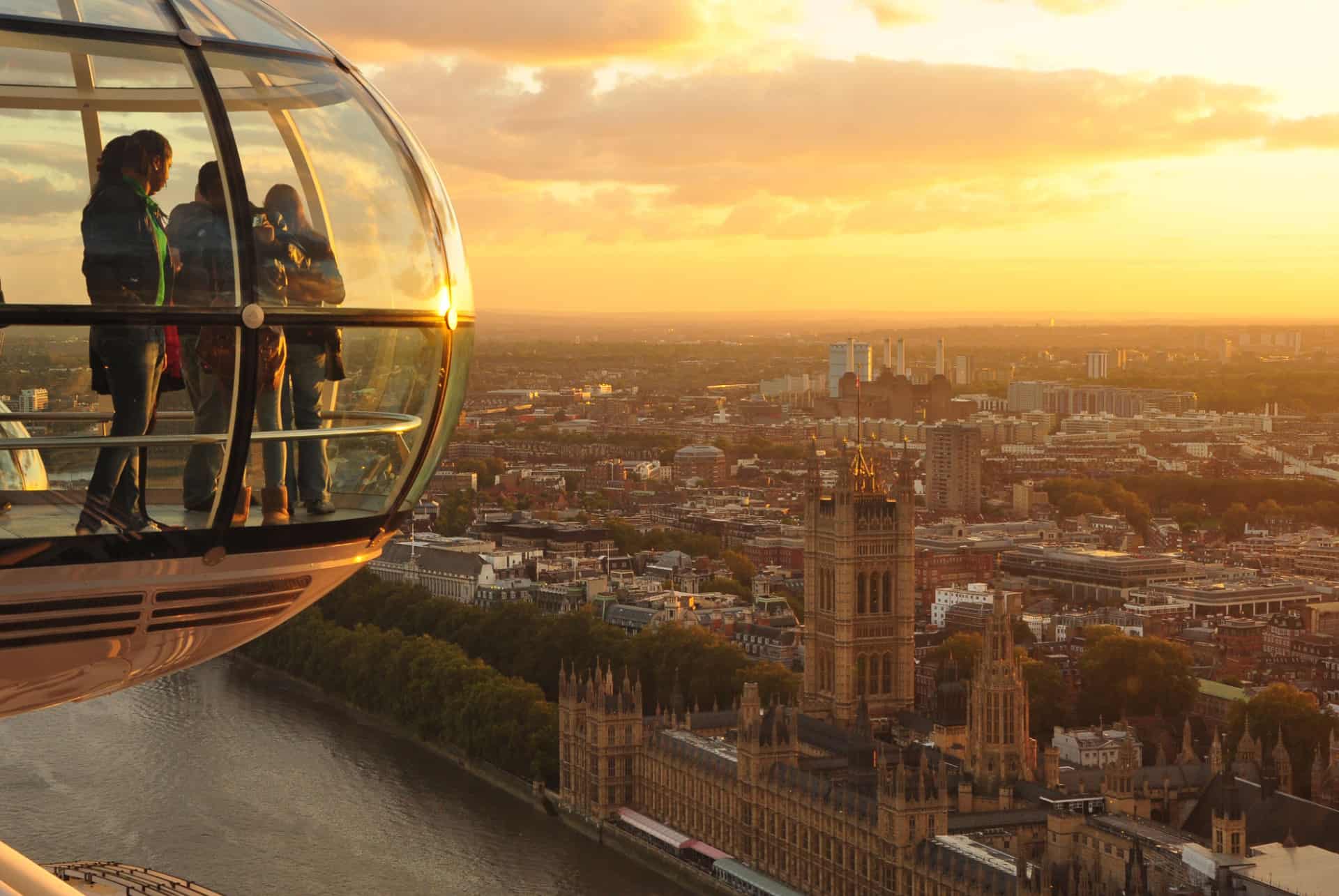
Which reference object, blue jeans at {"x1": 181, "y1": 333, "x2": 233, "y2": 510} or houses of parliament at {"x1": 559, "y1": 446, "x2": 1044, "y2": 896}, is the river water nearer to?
houses of parliament at {"x1": 559, "y1": 446, "x2": 1044, "y2": 896}

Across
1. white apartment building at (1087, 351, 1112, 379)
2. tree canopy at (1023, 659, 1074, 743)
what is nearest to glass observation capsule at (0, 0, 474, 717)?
tree canopy at (1023, 659, 1074, 743)

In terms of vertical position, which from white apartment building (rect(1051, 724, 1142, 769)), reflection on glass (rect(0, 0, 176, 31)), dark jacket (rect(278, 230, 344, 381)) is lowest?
white apartment building (rect(1051, 724, 1142, 769))

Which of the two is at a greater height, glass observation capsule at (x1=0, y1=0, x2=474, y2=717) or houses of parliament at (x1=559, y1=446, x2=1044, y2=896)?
glass observation capsule at (x1=0, y1=0, x2=474, y2=717)

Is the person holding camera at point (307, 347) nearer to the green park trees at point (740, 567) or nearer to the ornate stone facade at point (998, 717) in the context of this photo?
the ornate stone facade at point (998, 717)

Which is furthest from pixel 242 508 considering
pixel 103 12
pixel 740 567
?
pixel 740 567

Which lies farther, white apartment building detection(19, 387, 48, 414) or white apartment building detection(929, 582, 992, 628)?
white apartment building detection(929, 582, 992, 628)

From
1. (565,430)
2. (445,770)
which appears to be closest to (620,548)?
(445,770)

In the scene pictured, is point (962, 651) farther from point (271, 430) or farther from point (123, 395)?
point (123, 395)

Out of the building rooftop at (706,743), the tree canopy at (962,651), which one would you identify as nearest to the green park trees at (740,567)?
the tree canopy at (962,651)

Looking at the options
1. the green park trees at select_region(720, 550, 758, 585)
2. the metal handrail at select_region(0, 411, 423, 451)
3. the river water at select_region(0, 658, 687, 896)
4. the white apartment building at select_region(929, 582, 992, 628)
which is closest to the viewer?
the metal handrail at select_region(0, 411, 423, 451)
